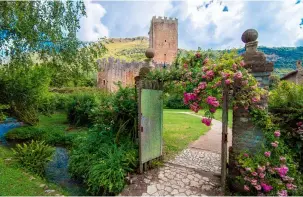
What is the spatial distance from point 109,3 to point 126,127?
2.99 meters

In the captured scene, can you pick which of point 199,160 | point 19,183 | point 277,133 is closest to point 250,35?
point 277,133

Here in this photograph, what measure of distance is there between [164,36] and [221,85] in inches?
1186

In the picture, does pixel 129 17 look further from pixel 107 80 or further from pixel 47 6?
pixel 107 80

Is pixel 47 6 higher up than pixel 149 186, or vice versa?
pixel 47 6

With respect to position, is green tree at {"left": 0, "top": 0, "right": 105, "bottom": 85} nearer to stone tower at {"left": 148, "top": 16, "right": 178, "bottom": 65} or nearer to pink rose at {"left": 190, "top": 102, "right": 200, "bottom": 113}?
pink rose at {"left": 190, "top": 102, "right": 200, "bottom": 113}

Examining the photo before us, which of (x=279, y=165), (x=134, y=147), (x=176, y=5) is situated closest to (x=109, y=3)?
(x=176, y=5)

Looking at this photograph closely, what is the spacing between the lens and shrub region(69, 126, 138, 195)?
3.38m

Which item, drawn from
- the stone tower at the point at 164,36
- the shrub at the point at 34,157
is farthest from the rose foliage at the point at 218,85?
the stone tower at the point at 164,36

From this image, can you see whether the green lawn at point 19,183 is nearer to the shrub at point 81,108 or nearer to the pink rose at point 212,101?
the pink rose at point 212,101

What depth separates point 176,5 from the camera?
486 cm

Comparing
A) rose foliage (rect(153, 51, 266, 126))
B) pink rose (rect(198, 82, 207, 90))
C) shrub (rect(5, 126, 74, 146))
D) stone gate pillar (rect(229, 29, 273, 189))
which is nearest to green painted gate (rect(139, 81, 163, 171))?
rose foliage (rect(153, 51, 266, 126))

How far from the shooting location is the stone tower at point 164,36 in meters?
30.7

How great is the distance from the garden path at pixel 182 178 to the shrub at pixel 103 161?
270mm

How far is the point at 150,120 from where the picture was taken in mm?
4082
